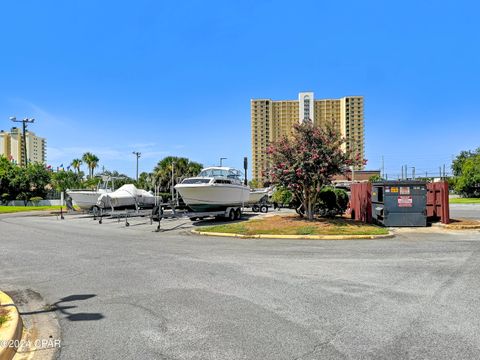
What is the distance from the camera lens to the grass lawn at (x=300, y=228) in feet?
44.7

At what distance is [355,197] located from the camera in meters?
19.4

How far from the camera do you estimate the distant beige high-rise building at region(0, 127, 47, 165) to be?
9688cm

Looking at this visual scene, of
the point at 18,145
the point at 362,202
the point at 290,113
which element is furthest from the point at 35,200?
the point at 290,113

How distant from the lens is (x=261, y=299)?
574 cm

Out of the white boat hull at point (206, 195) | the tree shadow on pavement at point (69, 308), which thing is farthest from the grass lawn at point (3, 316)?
the white boat hull at point (206, 195)

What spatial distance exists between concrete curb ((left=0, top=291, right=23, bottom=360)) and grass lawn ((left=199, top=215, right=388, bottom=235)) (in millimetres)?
9805

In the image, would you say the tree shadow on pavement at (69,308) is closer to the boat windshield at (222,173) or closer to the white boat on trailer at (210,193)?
the white boat on trailer at (210,193)

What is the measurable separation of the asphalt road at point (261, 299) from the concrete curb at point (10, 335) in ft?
1.61

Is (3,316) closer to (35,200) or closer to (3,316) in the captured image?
(3,316)

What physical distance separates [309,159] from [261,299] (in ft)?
33.3

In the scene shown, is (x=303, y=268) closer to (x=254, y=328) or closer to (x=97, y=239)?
(x=254, y=328)

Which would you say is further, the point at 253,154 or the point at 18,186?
the point at 253,154

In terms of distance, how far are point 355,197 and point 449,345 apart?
15.8 metres

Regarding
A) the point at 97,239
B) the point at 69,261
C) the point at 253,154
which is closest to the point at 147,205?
the point at 97,239
